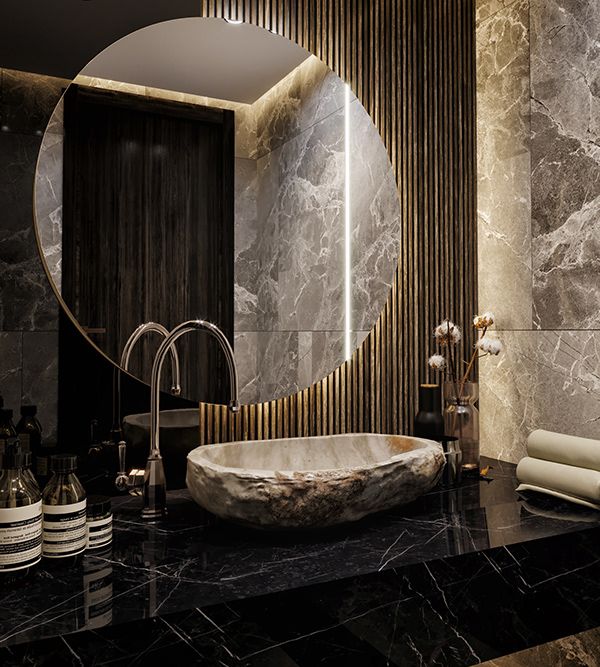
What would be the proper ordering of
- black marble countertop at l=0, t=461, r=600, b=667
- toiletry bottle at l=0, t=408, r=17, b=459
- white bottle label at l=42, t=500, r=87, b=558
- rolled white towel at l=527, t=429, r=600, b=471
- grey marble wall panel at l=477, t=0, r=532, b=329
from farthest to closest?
grey marble wall panel at l=477, t=0, r=532, b=329 → rolled white towel at l=527, t=429, r=600, b=471 → toiletry bottle at l=0, t=408, r=17, b=459 → white bottle label at l=42, t=500, r=87, b=558 → black marble countertop at l=0, t=461, r=600, b=667

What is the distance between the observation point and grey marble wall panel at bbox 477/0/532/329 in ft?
5.97

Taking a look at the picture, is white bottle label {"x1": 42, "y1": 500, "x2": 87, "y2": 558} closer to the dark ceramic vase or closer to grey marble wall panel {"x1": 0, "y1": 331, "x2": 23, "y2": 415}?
grey marble wall panel {"x1": 0, "y1": 331, "x2": 23, "y2": 415}

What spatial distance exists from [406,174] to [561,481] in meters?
0.97

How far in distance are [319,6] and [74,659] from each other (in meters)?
1.64

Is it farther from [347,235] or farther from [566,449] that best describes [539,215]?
[566,449]

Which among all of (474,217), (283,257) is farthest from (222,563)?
(474,217)

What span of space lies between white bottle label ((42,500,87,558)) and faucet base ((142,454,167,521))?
258mm

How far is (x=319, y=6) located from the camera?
66.9 inches

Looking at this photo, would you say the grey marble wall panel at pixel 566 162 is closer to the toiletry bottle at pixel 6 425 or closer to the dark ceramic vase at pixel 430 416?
the dark ceramic vase at pixel 430 416

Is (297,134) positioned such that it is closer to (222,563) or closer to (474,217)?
(474,217)

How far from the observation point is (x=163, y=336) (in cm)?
146

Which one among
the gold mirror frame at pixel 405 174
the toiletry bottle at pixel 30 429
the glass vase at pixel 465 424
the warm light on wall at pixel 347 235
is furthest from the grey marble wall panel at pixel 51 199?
the glass vase at pixel 465 424

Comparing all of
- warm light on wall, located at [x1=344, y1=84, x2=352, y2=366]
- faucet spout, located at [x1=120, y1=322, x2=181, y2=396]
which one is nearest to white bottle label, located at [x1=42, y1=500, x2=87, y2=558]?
faucet spout, located at [x1=120, y1=322, x2=181, y2=396]

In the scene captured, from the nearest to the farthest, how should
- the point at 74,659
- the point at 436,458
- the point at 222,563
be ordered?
the point at 74,659 < the point at 222,563 < the point at 436,458
